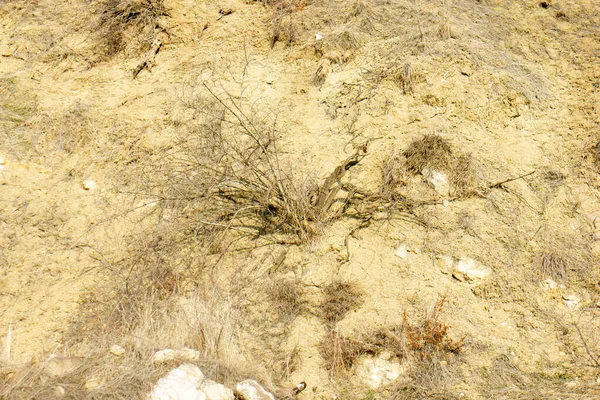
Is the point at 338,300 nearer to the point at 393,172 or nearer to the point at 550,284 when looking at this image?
the point at 393,172

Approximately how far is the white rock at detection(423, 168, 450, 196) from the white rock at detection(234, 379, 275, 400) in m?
2.08

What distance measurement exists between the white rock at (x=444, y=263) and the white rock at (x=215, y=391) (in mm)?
1695

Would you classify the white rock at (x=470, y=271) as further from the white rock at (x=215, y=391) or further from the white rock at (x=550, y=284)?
the white rock at (x=215, y=391)

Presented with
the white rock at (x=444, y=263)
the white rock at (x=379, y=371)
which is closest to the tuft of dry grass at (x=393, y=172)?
the white rock at (x=444, y=263)

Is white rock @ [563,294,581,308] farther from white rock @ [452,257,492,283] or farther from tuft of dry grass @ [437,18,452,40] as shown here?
tuft of dry grass @ [437,18,452,40]

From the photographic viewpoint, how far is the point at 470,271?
4.21 meters

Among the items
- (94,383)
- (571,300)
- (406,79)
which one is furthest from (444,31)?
(94,383)

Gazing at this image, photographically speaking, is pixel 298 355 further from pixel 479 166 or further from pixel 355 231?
pixel 479 166

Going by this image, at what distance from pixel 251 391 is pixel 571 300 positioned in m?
2.22

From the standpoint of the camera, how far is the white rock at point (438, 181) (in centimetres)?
467

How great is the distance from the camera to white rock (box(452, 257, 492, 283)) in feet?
13.8

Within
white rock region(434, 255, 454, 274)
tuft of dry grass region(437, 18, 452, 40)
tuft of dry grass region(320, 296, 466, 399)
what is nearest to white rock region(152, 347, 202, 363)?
tuft of dry grass region(320, 296, 466, 399)

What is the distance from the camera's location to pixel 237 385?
3.53 m

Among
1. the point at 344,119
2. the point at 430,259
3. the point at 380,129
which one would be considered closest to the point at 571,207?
the point at 430,259
